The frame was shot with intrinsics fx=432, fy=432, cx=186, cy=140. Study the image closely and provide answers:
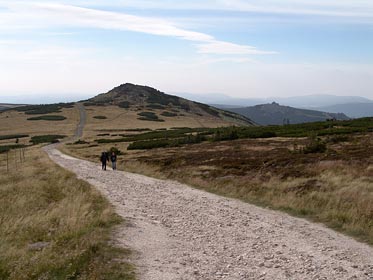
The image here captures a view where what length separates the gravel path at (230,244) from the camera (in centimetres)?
989

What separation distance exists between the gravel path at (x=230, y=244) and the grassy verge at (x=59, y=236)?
694mm

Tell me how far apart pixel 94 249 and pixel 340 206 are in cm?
984

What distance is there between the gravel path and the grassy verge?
2.28ft

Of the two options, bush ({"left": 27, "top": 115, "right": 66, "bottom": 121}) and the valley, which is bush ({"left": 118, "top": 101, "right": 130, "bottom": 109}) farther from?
the valley

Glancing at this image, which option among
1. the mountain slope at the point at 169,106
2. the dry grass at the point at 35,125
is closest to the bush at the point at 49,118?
the dry grass at the point at 35,125

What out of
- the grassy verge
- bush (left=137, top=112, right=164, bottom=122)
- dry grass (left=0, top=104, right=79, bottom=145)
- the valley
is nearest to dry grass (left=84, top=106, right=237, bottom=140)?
bush (left=137, top=112, right=164, bottom=122)

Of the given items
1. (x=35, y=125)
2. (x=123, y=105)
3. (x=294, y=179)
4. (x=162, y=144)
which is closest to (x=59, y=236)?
(x=294, y=179)

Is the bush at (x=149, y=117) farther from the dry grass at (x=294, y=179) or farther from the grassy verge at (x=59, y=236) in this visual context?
the grassy verge at (x=59, y=236)

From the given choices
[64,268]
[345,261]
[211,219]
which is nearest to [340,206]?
[211,219]

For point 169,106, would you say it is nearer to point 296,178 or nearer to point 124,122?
point 124,122

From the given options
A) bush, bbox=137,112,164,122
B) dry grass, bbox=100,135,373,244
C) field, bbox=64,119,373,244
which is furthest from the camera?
bush, bbox=137,112,164,122

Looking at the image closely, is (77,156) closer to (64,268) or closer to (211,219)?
(211,219)

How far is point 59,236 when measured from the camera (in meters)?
13.0

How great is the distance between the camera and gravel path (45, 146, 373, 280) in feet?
32.4
